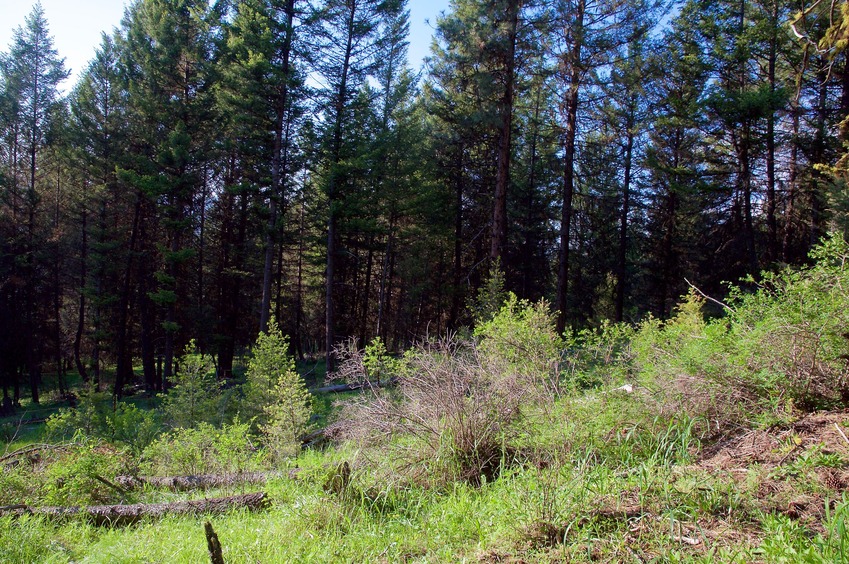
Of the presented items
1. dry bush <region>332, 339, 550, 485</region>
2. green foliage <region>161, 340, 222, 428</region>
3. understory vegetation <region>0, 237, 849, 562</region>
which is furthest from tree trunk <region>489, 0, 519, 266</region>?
dry bush <region>332, 339, 550, 485</region>

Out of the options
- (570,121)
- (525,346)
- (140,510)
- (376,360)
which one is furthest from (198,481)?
(570,121)

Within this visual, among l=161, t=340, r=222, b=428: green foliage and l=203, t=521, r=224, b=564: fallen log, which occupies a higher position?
l=203, t=521, r=224, b=564: fallen log

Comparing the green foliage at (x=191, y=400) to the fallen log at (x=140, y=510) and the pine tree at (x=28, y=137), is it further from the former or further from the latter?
the pine tree at (x=28, y=137)

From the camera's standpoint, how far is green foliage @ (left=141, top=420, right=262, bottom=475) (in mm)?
6715

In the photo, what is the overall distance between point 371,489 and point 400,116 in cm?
2153

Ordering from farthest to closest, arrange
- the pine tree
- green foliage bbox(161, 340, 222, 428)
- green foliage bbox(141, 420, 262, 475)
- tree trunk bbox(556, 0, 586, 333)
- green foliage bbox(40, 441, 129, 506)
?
the pine tree → tree trunk bbox(556, 0, 586, 333) → green foliage bbox(161, 340, 222, 428) → green foliage bbox(141, 420, 262, 475) → green foliage bbox(40, 441, 129, 506)

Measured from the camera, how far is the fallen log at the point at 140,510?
4707mm

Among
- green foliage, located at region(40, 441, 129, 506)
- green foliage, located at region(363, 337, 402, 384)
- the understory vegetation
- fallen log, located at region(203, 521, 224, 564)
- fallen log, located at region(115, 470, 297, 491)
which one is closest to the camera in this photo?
the understory vegetation

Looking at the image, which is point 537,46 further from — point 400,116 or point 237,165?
point 237,165

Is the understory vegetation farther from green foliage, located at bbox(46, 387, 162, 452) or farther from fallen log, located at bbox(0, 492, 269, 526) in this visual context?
green foliage, located at bbox(46, 387, 162, 452)

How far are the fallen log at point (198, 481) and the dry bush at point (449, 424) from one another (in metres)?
1.36

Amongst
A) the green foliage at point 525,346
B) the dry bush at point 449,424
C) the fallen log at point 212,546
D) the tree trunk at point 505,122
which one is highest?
the tree trunk at point 505,122

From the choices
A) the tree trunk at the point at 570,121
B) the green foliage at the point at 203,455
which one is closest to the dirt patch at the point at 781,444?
the green foliage at the point at 203,455

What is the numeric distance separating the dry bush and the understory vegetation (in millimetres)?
19
